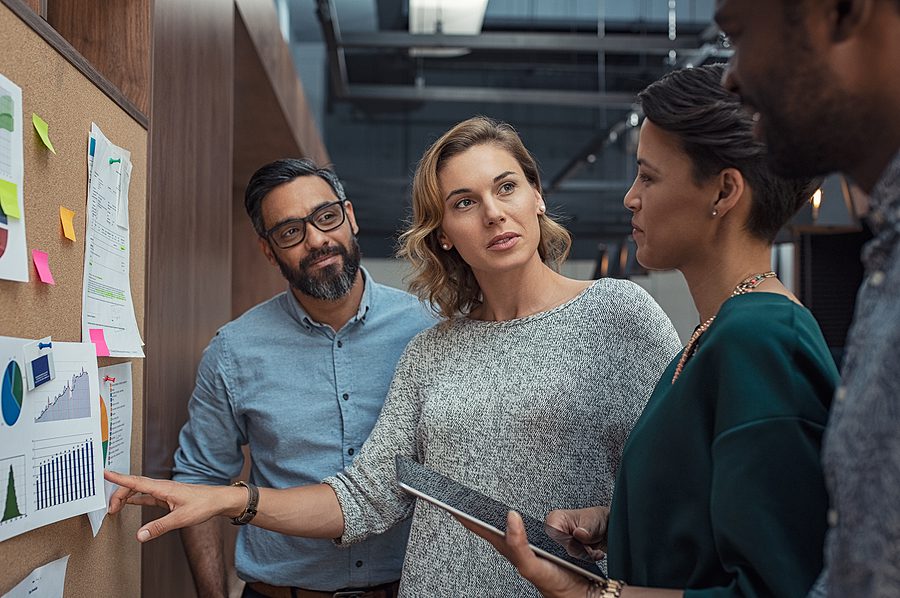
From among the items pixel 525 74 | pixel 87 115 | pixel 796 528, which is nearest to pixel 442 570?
pixel 796 528

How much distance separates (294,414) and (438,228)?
582 mm

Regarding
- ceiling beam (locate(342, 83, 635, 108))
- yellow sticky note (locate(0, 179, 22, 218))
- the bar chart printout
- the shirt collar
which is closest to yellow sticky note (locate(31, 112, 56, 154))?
yellow sticky note (locate(0, 179, 22, 218))

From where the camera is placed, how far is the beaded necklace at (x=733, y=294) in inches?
47.1

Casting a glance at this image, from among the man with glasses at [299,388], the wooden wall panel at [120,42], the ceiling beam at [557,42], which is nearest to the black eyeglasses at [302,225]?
the man with glasses at [299,388]

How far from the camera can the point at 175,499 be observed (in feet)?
5.56

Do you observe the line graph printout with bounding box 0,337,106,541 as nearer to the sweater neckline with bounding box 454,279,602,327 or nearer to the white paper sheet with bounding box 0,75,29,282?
the white paper sheet with bounding box 0,75,29,282

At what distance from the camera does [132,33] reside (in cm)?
201

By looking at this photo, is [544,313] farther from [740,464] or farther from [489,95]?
[489,95]

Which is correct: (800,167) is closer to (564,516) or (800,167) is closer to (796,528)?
(796,528)

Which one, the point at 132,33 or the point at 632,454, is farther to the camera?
the point at 132,33

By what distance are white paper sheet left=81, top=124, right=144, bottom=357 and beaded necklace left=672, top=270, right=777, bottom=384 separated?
1.01 meters

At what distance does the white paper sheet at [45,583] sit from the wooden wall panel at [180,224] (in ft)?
1.79

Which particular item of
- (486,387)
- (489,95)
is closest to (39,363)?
(486,387)

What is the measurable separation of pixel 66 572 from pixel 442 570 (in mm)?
691
